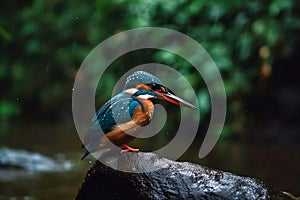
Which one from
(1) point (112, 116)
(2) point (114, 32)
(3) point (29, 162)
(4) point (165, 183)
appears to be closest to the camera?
(4) point (165, 183)

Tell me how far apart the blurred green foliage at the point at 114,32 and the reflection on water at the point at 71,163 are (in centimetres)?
63

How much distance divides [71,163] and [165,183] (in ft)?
11.3

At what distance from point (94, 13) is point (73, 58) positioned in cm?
97

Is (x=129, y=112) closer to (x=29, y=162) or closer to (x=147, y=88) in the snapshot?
(x=147, y=88)

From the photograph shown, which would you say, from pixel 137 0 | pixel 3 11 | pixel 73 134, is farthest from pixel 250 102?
pixel 3 11

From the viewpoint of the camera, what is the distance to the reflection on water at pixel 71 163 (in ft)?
16.3

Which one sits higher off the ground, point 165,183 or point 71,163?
point 71,163

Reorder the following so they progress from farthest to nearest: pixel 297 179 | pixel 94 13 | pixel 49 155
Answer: pixel 94 13 → pixel 49 155 → pixel 297 179

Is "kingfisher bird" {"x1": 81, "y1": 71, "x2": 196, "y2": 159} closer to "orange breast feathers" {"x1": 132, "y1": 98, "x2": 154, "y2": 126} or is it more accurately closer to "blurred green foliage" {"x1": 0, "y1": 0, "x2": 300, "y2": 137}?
"orange breast feathers" {"x1": 132, "y1": 98, "x2": 154, "y2": 126}

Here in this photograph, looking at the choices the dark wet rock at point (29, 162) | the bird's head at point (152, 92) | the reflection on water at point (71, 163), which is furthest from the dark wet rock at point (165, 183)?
the dark wet rock at point (29, 162)

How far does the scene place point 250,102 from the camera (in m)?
7.14

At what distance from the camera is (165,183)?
8.78 feet

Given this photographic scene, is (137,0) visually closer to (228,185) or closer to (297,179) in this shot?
(297,179)

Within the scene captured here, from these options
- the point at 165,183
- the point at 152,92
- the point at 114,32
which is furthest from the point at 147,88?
the point at 114,32
